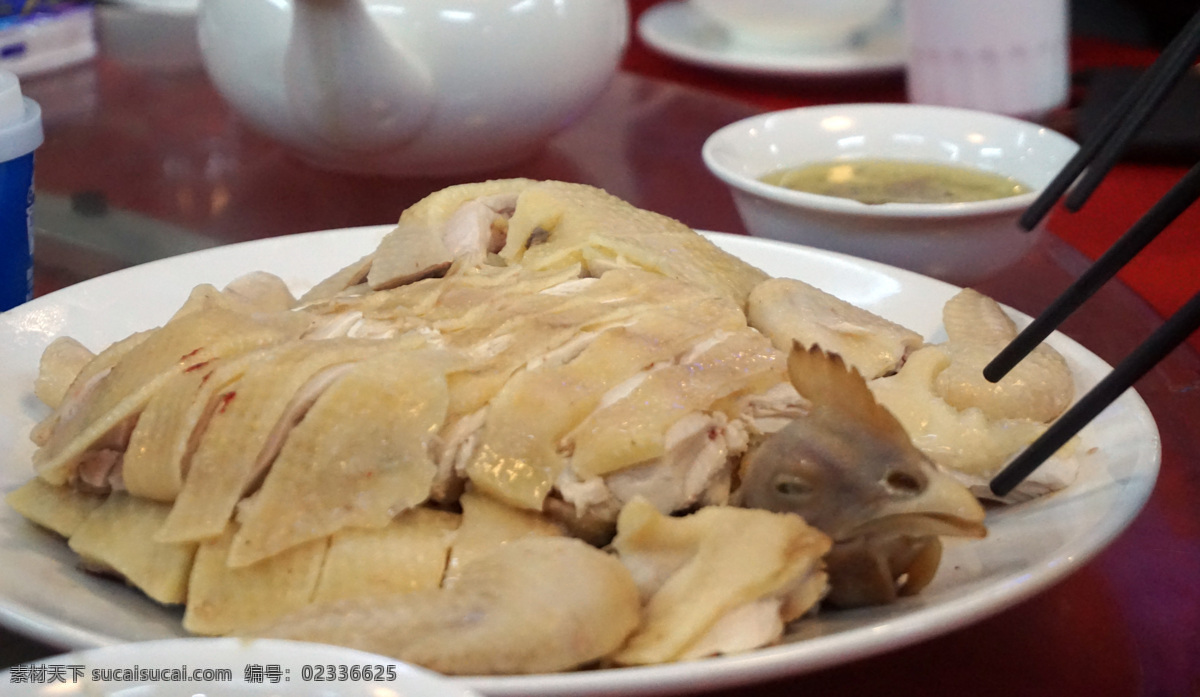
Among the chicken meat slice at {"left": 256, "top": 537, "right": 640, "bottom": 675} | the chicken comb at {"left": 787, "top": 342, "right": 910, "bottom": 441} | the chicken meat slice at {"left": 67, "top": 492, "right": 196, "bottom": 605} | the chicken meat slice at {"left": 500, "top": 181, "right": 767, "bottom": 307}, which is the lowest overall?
the chicken meat slice at {"left": 67, "top": 492, "right": 196, "bottom": 605}

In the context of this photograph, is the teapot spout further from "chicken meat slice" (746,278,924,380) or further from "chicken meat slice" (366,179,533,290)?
"chicken meat slice" (746,278,924,380)

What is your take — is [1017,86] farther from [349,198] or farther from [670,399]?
[670,399]

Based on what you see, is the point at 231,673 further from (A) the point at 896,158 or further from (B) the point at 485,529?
(A) the point at 896,158

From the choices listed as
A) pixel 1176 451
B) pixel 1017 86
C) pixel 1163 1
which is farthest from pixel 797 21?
pixel 1176 451

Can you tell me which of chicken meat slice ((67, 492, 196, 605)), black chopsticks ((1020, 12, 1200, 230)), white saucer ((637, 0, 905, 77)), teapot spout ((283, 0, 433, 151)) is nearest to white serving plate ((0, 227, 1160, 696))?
chicken meat slice ((67, 492, 196, 605))

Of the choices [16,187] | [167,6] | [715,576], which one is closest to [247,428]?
[715,576]

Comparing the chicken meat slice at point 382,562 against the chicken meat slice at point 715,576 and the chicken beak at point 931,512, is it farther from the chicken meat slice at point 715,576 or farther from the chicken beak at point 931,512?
the chicken beak at point 931,512

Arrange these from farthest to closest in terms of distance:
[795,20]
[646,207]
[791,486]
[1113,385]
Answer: [795,20], [646,207], [791,486], [1113,385]

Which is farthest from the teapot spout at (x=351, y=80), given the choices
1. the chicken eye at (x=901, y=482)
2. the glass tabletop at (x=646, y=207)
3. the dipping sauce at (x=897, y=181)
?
the chicken eye at (x=901, y=482)
